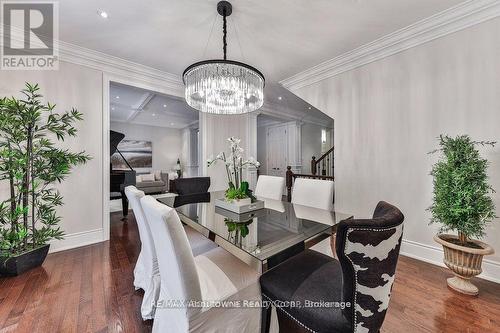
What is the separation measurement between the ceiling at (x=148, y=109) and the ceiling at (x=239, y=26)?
1298 mm

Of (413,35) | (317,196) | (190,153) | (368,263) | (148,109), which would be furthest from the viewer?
(190,153)

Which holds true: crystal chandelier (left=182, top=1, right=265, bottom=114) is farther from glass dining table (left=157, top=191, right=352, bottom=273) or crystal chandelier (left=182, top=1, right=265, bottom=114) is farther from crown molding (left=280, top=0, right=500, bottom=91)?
crown molding (left=280, top=0, right=500, bottom=91)

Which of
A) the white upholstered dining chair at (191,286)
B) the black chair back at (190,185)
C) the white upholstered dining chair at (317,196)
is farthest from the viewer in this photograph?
the black chair back at (190,185)

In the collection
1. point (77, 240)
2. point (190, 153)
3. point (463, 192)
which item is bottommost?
point (77, 240)

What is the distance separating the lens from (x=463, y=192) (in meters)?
1.74

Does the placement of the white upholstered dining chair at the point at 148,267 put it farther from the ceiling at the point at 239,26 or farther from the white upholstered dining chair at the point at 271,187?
the ceiling at the point at 239,26

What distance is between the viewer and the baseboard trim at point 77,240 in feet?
8.69

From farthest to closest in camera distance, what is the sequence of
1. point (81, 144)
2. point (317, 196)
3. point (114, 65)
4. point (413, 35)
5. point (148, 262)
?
point (114, 65) → point (81, 144) → point (413, 35) → point (317, 196) → point (148, 262)

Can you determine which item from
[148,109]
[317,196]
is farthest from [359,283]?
[148,109]

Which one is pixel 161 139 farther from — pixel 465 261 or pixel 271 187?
pixel 465 261

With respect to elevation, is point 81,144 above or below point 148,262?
above

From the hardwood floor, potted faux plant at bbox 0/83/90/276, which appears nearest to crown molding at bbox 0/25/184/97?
potted faux plant at bbox 0/83/90/276

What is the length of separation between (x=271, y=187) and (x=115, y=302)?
6.22 ft

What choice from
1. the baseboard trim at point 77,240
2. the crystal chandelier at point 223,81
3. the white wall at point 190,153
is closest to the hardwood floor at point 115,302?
the baseboard trim at point 77,240
